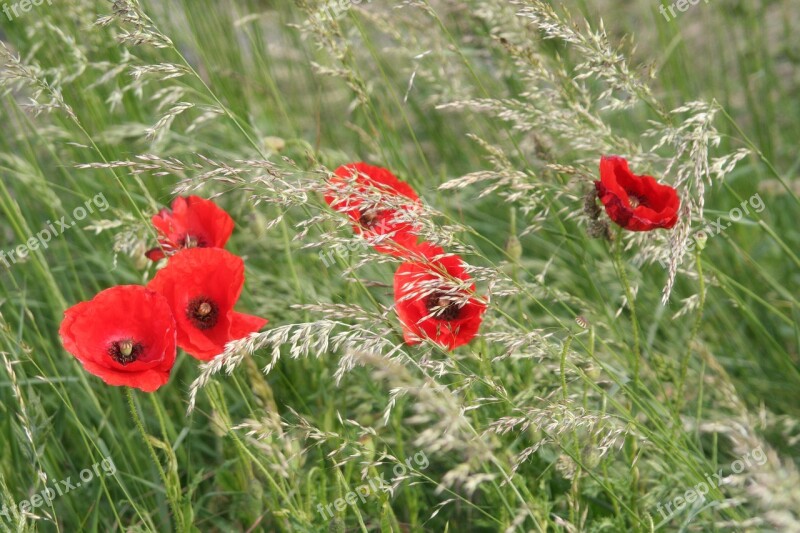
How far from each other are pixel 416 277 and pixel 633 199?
41cm

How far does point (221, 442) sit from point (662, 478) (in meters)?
0.89

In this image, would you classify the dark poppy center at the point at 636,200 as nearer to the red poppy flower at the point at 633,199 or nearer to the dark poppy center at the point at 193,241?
the red poppy flower at the point at 633,199

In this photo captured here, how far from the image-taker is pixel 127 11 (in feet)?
4.90

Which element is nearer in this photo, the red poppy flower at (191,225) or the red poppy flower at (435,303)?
the red poppy flower at (435,303)

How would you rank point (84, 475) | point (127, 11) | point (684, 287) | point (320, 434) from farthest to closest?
point (684, 287) → point (84, 475) → point (127, 11) → point (320, 434)

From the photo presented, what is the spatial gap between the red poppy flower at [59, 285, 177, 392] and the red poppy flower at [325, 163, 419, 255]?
13.1 inches

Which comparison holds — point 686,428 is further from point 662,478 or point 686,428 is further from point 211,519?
point 211,519

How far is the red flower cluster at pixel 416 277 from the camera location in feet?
4.70

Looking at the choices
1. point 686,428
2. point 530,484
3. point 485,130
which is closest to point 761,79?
point 485,130

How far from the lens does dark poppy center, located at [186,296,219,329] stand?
1.52 meters
